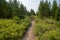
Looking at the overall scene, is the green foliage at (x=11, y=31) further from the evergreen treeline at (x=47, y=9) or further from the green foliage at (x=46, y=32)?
the evergreen treeline at (x=47, y=9)

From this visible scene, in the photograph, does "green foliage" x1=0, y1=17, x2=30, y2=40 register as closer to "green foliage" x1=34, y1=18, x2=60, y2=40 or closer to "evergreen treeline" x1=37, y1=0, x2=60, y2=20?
"green foliage" x1=34, y1=18, x2=60, y2=40

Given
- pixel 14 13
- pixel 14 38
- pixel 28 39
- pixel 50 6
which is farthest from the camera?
pixel 50 6

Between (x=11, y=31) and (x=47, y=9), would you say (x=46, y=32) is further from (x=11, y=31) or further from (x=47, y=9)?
(x=47, y=9)

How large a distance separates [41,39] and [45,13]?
1930 inches

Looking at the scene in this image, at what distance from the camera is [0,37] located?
45.5 feet

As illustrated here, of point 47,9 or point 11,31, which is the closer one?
point 11,31

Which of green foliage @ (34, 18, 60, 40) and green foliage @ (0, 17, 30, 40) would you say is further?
green foliage @ (0, 17, 30, 40)

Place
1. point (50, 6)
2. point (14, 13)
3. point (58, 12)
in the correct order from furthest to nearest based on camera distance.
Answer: point (50, 6), point (58, 12), point (14, 13)

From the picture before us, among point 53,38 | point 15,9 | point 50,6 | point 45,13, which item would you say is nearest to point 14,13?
point 15,9

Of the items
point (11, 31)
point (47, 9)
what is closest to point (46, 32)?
point (11, 31)

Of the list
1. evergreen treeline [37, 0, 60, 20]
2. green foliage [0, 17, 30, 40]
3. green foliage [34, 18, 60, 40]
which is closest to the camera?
green foliage [34, 18, 60, 40]

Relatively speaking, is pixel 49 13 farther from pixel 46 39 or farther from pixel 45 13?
pixel 46 39

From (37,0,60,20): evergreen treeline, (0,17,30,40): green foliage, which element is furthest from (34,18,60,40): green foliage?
(37,0,60,20): evergreen treeline

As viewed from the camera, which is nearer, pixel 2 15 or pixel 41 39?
pixel 41 39
